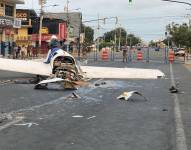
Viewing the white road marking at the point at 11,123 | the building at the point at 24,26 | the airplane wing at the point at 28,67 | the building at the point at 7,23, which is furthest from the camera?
the building at the point at 24,26

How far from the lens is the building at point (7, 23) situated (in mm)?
65062

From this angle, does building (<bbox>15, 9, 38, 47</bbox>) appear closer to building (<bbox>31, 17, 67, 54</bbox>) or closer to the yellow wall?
the yellow wall

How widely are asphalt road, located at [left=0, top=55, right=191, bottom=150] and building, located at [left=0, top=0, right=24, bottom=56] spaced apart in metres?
45.0

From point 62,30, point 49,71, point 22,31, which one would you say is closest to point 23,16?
point 22,31

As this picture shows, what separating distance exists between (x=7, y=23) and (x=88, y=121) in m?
55.8

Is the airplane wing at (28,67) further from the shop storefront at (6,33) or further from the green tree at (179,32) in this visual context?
the green tree at (179,32)

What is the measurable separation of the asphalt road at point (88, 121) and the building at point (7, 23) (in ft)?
148

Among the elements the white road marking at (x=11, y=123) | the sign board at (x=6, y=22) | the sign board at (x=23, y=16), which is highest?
the sign board at (x=23, y=16)

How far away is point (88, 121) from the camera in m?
12.6

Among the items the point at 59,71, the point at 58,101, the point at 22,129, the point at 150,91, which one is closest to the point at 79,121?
the point at 22,129

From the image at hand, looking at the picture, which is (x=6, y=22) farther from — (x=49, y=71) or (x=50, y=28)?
(x=50, y=28)

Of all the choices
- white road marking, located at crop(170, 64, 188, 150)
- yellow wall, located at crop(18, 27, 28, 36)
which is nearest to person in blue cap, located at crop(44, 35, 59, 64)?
white road marking, located at crop(170, 64, 188, 150)

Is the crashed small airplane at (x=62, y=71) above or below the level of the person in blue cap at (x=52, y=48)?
below

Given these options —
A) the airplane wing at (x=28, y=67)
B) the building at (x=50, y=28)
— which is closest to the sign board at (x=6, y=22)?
the building at (x=50, y=28)
